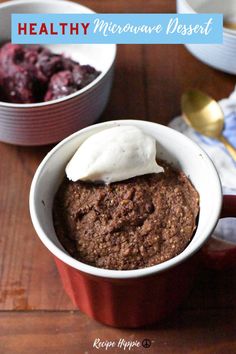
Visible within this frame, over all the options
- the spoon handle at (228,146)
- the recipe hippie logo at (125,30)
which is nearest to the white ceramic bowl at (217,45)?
the recipe hippie logo at (125,30)

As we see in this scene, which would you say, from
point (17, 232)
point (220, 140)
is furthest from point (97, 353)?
point (220, 140)

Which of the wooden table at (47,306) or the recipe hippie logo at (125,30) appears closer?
the wooden table at (47,306)

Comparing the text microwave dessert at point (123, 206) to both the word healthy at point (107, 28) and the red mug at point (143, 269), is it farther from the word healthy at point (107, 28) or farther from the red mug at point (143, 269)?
the word healthy at point (107, 28)

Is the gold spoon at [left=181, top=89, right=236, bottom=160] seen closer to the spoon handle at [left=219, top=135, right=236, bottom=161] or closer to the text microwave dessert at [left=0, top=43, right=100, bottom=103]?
the spoon handle at [left=219, top=135, right=236, bottom=161]

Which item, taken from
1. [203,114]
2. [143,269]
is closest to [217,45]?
[203,114]

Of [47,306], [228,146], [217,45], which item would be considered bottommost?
[47,306]

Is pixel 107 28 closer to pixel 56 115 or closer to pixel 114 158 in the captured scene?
pixel 56 115
